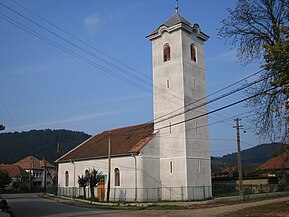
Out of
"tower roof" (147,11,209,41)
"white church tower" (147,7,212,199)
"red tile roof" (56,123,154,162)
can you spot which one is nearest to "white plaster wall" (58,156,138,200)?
"red tile roof" (56,123,154,162)

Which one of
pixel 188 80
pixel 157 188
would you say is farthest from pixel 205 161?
pixel 188 80

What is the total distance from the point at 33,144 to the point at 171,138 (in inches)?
4959

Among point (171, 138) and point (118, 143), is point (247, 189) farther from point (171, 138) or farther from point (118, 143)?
point (118, 143)

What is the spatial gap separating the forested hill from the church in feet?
318

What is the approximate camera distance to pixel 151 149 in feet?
120

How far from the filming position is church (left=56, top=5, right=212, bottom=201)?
35.1m

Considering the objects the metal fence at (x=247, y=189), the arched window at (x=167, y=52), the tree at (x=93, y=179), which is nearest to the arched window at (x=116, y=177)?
the tree at (x=93, y=179)

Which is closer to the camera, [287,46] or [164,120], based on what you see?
[287,46]

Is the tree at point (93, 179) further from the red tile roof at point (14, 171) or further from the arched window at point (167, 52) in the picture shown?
the red tile roof at point (14, 171)

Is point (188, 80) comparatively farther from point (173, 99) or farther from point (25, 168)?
point (25, 168)

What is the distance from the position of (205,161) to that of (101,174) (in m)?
12.4

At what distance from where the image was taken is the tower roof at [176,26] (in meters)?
37.2

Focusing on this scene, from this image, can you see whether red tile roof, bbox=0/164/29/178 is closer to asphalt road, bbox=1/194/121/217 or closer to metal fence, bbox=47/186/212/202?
metal fence, bbox=47/186/212/202

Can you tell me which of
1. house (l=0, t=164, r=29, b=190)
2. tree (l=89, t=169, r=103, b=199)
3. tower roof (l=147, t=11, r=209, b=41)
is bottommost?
house (l=0, t=164, r=29, b=190)
